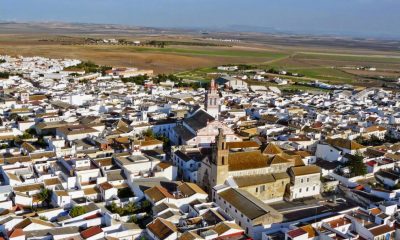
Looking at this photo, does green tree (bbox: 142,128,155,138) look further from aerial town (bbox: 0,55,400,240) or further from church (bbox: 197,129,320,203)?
church (bbox: 197,129,320,203)

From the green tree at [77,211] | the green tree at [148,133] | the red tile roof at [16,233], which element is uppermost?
the red tile roof at [16,233]

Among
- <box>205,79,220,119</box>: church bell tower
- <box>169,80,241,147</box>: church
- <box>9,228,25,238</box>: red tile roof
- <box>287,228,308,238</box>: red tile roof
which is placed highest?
<box>205,79,220,119</box>: church bell tower

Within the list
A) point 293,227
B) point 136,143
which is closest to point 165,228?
point 293,227

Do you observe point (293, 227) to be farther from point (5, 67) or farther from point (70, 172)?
point (5, 67)

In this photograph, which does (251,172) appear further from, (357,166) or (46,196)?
(46,196)

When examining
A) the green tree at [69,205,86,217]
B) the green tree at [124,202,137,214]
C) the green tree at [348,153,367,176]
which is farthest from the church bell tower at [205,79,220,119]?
the green tree at [69,205,86,217]

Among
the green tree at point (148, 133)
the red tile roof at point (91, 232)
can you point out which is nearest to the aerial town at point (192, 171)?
the red tile roof at point (91, 232)

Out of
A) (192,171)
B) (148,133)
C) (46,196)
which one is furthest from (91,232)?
(148,133)

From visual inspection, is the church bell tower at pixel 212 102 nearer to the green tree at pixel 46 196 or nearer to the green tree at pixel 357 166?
the green tree at pixel 357 166
